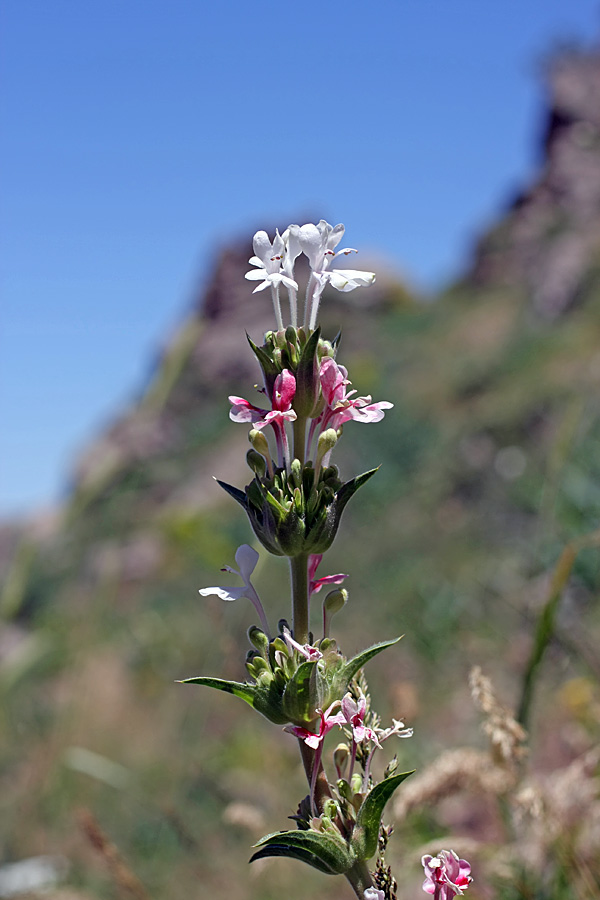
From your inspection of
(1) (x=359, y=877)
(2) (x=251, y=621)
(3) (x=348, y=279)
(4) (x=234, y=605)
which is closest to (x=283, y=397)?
(3) (x=348, y=279)

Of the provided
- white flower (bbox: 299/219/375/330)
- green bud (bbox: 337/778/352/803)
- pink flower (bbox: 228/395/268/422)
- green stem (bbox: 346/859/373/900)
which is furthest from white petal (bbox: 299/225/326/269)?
green stem (bbox: 346/859/373/900)

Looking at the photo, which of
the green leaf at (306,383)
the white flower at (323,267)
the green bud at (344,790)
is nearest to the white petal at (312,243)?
the white flower at (323,267)

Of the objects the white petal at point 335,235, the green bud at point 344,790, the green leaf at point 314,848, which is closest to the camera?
the green leaf at point 314,848

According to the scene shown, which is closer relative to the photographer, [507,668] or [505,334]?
[507,668]

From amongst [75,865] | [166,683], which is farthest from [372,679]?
[166,683]

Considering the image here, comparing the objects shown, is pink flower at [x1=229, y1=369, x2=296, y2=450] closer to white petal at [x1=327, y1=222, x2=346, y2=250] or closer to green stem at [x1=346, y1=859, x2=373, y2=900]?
white petal at [x1=327, y1=222, x2=346, y2=250]

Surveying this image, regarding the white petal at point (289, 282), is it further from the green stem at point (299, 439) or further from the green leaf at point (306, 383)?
the green stem at point (299, 439)

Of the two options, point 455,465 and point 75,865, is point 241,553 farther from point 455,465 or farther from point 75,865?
point 455,465

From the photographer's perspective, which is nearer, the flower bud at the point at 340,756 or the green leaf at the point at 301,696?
the green leaf at the point at 301,696

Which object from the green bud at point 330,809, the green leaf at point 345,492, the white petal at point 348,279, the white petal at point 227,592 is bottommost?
the green bud at point 330,809
